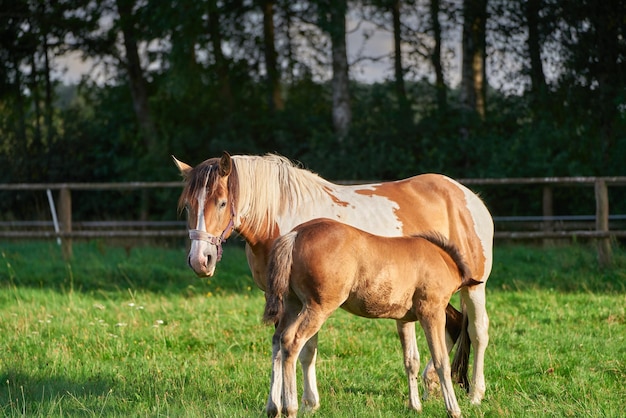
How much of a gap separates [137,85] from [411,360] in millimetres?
15914

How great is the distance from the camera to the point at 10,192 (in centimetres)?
2028

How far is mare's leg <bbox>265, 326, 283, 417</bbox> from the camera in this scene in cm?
433

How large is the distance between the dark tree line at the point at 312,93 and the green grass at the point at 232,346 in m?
5.98

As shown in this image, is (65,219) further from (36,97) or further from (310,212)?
(36,97)

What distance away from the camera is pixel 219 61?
62.6ft

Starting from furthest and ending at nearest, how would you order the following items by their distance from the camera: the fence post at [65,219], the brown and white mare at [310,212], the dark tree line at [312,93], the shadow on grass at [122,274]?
1. the dark tree line at [312,93]
2. the fence post at [65,219]
3. the shadow on grass at [122,274]
4. the brown and white mare at [310,212]

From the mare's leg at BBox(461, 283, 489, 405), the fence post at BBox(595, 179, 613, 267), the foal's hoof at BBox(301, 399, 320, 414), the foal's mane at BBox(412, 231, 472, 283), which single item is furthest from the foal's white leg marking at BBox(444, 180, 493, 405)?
the fence post at BBox(595, 179, 613, 267)

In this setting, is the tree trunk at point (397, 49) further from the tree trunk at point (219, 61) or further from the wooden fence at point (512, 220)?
the wooden fence at point (512, 220)

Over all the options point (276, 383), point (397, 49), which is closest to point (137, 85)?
point (397, 49)

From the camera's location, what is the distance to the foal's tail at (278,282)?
421 centimetres

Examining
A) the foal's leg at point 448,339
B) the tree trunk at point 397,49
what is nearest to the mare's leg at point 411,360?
the foal's leg at point 448,339

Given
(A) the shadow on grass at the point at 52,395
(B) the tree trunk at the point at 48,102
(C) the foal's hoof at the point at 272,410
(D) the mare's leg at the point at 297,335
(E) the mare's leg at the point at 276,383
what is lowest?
(A) the shadow on grass at the point at 52,395

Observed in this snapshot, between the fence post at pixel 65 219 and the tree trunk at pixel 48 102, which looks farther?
the tree trunk at pixel 48 102

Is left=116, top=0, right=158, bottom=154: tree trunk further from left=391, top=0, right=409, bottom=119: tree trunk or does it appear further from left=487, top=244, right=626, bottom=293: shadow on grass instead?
left=487, top=244, right=626, bottom=293: shadow on grass
